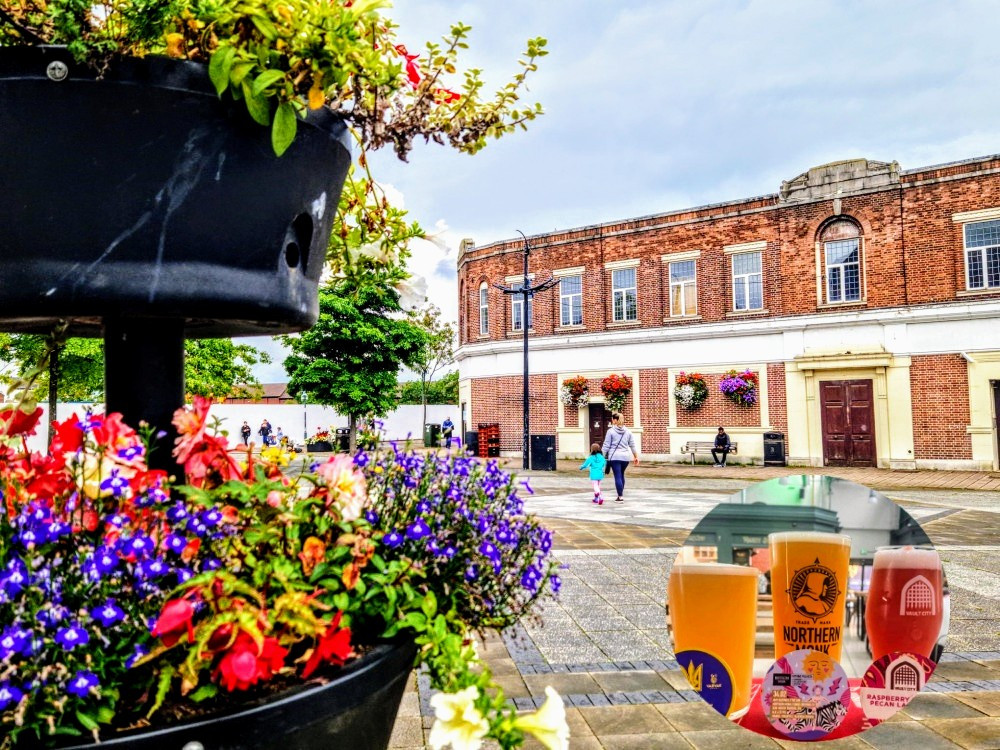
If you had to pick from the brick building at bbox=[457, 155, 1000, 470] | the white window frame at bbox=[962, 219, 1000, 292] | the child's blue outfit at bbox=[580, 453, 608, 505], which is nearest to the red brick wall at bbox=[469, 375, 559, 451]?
the brick building at bbox=[457, 155, 1000, 470]

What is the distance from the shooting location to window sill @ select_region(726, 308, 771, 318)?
21.5m

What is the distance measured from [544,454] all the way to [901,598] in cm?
1843

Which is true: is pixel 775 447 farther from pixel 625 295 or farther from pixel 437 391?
pixel 437 391

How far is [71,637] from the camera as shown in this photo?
0.88 m

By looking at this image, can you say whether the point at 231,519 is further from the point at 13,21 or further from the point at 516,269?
the point at 516,269

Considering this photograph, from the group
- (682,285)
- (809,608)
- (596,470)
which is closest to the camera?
(809,608)

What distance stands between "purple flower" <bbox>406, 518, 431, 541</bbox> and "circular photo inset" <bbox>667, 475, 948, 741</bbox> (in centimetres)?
82

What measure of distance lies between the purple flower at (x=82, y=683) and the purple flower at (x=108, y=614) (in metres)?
0.06

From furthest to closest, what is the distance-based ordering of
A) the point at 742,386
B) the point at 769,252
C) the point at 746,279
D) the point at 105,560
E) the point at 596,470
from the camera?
1. the point at 746,279
2. the point at 769,252
3. the point at 742,386
4. the point at 596,470
5. the point at 105,560

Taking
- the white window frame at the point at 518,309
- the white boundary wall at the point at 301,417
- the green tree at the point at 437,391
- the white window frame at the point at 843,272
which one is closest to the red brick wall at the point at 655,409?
the white window frame at the point at 518,309

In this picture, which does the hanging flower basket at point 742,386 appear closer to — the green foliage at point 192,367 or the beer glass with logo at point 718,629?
the green foliage at point 192,367

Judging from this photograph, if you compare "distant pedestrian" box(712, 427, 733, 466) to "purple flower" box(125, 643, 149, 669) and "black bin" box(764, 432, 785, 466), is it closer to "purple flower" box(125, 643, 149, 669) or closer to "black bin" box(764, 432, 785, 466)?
"black bin" box(764, 432, 785, 466)

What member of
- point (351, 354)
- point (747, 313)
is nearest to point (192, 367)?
point (351, 354)

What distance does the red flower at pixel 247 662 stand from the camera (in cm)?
94
